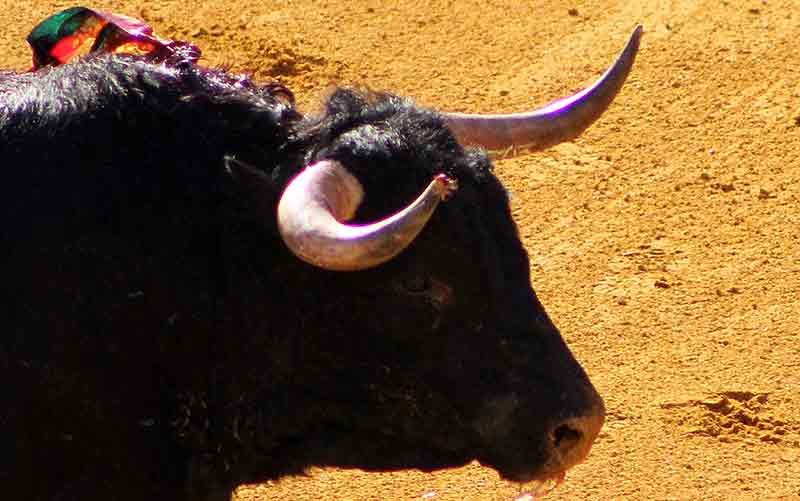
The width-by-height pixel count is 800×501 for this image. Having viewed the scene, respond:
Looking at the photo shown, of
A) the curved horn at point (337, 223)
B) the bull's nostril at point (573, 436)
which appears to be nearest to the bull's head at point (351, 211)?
the curved horn at point (337, 223)

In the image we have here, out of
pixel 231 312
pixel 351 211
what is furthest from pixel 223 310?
pixel 351 211

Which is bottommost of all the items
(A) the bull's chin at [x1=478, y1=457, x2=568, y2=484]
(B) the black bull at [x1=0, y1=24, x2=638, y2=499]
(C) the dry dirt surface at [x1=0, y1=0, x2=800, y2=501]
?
(A) the bull's chin at [x1=478, y1=457, x2=568, y2=484]

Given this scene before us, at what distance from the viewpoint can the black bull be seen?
4.94 metres

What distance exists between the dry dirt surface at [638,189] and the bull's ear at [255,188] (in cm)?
128

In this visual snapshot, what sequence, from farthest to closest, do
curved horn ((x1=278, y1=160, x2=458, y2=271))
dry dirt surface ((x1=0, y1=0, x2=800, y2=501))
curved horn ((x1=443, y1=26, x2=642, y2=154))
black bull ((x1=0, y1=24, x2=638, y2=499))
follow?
dry dirt surface ((x1=0, y1=0, x2=800, y2=501)) → curved horn ((x1=443, y1=26, x2=642, y2=154)) → black bull ((x1=0, y1=24, x2=638, y2=499)) → curved horn ((x1=278, y1=160, x2=458, y2=271))

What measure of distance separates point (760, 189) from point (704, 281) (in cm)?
98

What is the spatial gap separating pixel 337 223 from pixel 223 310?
0.61 m

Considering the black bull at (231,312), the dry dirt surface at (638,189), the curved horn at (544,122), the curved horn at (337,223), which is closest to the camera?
the curved horn at (337,223)

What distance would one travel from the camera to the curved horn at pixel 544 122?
5570 millimetres

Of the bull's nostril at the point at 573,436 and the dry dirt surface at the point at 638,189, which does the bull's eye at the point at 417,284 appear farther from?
the dry dirt surface at the point at 638,189

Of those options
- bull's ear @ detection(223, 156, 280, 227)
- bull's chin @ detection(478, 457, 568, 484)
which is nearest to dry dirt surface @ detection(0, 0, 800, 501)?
bull's chin @ detection(478, 457, 568, 484)

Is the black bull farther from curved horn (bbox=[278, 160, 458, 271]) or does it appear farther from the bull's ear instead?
curved horn (bbox=[278, 160, 458, 271])

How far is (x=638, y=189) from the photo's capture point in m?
9.31

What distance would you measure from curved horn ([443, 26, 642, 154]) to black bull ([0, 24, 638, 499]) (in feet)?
1.42
